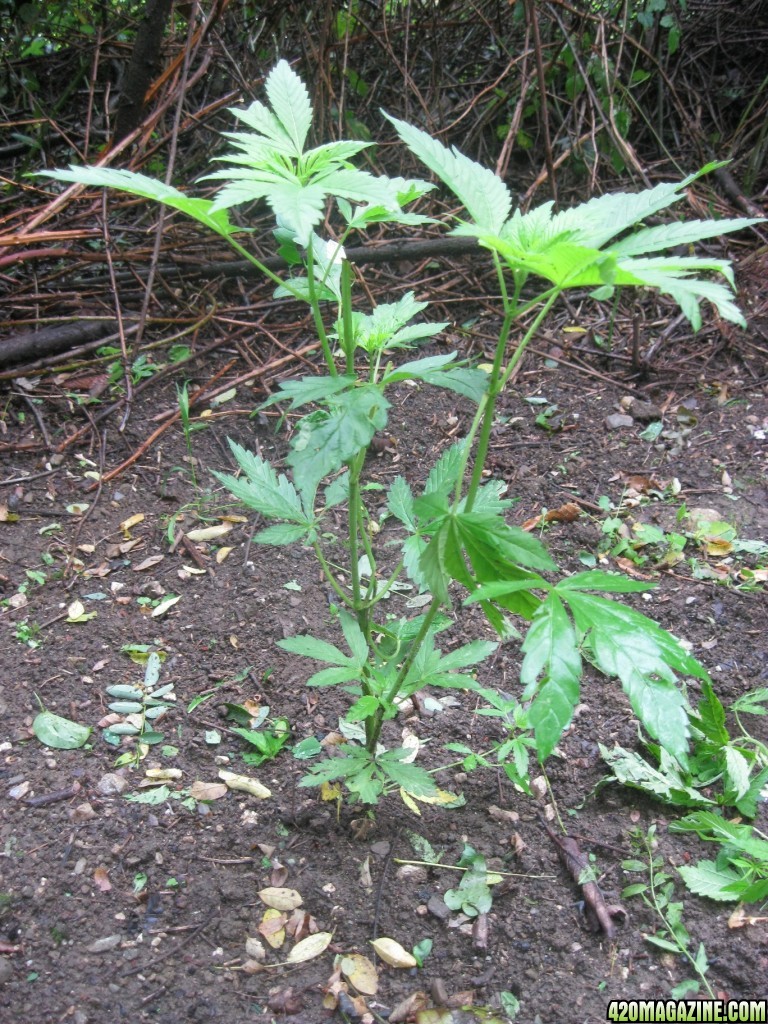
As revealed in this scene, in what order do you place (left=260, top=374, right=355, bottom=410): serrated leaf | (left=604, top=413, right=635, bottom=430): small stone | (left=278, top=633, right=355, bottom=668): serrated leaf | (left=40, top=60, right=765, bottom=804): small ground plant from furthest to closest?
1. (left=604, top=413, right=635, bottom=430): small stone
2. (left=278, top=633, right=355, bottom=668): serrated leaf
3. (left=260, top=374, right=355, bottom=410): serrated leaf
4. (left=40, top=60, right=765, bottom=804): small ground plant

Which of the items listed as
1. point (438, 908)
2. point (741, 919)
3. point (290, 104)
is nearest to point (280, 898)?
point (438, 908)

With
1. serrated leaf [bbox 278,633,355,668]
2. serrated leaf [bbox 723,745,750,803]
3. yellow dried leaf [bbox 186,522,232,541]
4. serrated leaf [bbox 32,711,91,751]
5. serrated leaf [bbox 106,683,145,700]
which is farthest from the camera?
yellow dried leaf [bbox 186,522,232,541]

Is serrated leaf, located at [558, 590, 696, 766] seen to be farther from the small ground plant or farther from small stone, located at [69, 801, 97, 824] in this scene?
small stone, located at [69, 801, 97, 824]

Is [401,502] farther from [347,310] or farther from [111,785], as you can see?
[111,785]

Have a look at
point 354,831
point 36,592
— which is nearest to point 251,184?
point 354,831

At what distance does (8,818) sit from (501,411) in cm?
208

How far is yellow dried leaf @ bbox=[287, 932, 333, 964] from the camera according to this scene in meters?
1.38

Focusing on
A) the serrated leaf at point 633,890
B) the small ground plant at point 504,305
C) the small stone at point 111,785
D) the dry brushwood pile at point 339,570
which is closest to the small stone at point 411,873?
the dry brushwood pile at point 339,570

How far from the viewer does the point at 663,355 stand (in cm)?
316

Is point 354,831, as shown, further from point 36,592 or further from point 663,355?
point 663,355

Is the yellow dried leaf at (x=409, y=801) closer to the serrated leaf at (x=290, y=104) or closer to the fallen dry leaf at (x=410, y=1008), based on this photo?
the fallen dry leaf at (x=410, y=1008)

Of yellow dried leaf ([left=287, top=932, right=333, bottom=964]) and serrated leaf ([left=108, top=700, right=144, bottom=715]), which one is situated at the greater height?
serrated leaf ([left=108, top=700, right=144, bottom=715])

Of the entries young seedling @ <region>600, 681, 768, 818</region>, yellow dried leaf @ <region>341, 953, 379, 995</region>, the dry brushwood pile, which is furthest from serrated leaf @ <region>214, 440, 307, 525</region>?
young seedling @ <region>600, 681, 768, 818</region>

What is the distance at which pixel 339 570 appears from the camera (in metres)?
2.27
